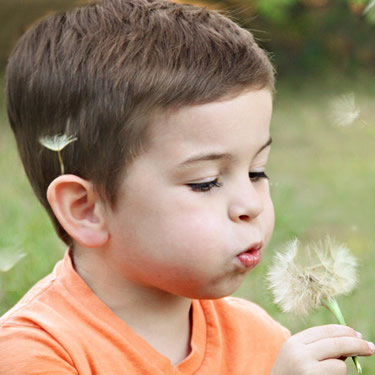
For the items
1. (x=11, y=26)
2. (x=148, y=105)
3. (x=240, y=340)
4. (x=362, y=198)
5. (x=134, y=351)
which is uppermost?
(x=11, y=26)

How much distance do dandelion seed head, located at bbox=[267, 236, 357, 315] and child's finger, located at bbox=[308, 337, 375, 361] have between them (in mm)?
79

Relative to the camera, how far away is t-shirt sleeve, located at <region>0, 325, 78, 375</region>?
160cm

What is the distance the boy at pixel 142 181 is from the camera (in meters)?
1.62

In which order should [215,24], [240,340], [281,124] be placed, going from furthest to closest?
[281,124]
[240,340]
[215,24]

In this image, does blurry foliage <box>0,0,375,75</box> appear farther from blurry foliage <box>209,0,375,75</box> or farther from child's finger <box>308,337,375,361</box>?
child's finger <box>308,337,375,361</box>

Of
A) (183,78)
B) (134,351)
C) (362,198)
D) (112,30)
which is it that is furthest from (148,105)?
(362,198)

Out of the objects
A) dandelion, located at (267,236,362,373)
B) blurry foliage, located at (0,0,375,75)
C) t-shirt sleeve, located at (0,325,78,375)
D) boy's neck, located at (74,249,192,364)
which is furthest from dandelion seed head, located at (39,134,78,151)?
blurry foliage, located at (0,0,375,75)

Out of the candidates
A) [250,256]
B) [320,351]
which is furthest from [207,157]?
[320,351]

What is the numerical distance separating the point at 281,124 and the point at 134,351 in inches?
186

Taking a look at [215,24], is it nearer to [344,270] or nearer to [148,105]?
[148,105]

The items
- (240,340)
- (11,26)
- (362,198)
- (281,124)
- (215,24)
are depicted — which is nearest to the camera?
(11,26)

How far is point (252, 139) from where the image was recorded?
65.4 inches

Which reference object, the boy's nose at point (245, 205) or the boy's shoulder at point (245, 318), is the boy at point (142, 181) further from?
the boy's shoulder at point (245, 318)

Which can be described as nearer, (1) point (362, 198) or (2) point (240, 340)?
(2) point (240, 340)
